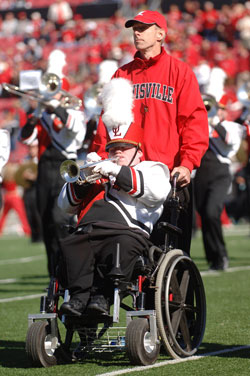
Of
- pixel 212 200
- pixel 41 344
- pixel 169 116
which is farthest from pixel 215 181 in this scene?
pixel 41 344

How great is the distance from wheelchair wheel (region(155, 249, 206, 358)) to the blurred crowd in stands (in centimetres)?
1611

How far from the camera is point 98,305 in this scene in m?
4.93

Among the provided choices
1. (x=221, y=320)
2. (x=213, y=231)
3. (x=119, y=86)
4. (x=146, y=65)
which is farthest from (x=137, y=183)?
(x=213, y=231)

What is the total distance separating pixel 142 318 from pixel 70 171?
0.92 m

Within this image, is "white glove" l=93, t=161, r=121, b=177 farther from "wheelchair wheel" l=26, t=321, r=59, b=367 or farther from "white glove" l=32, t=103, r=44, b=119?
"white glove" l=32, t=103, r=44, b=119

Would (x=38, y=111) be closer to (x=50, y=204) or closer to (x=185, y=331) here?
(x=50, y=204)

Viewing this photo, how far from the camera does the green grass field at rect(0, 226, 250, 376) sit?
Result: 502 cm

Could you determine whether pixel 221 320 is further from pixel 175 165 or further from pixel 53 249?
pixel 53 249

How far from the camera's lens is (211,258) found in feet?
36.6

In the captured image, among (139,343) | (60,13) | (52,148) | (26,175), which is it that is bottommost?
(139,343)

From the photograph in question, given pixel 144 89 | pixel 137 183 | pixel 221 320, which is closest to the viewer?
pixel 137 183

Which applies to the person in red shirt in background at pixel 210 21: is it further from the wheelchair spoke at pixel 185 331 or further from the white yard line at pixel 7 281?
the wheelchair spoke at pixel 185 331

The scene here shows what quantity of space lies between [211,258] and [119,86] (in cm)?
597

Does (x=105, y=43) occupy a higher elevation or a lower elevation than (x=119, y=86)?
higher
